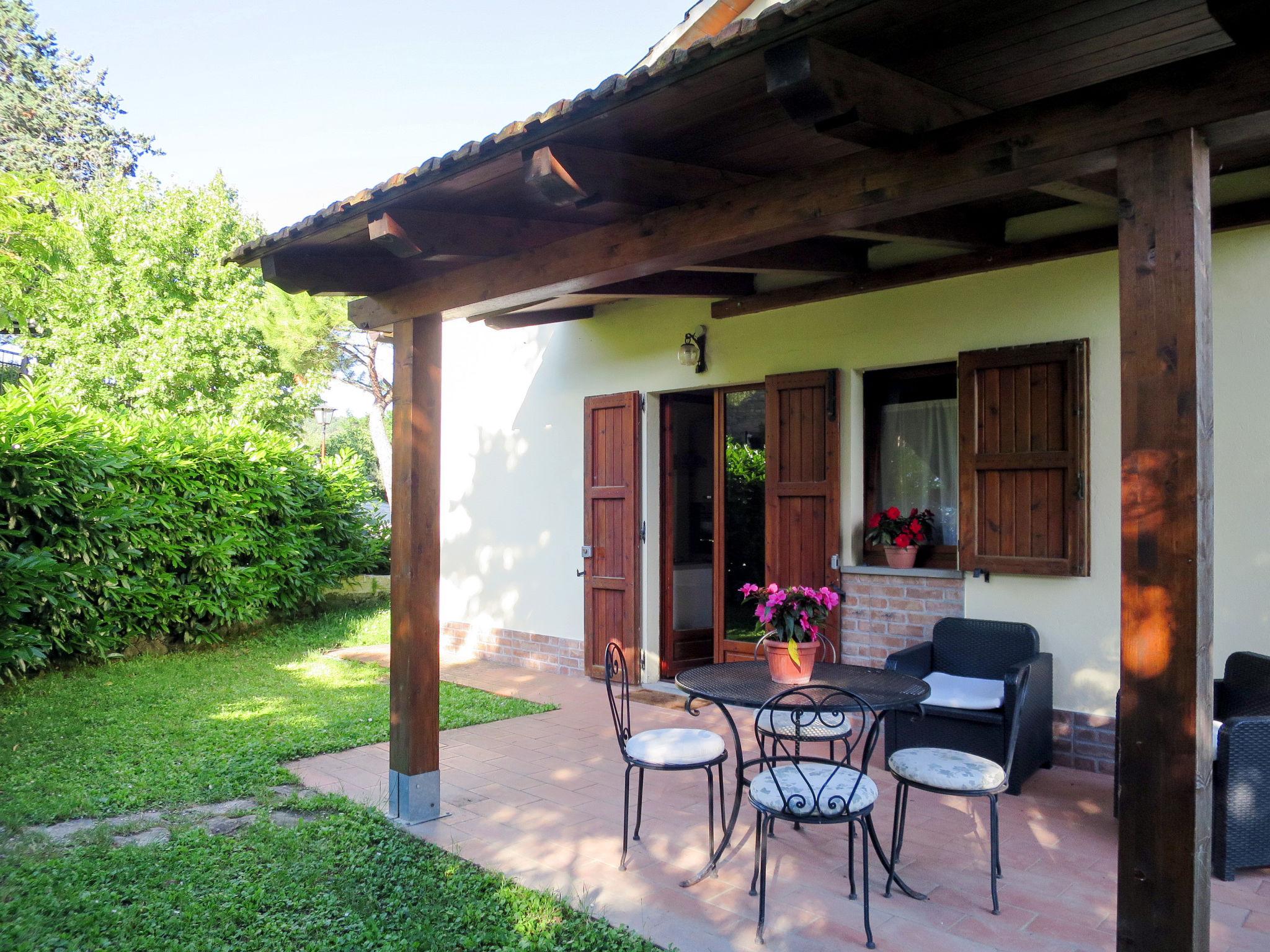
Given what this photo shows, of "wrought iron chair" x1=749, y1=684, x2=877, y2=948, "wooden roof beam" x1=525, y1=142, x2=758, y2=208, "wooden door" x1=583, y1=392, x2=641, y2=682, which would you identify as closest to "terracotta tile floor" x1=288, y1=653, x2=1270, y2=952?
"wrought iron chair" x1=749, y1=684, x2=877, y2=948

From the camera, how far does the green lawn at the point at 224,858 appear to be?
2.79 metres

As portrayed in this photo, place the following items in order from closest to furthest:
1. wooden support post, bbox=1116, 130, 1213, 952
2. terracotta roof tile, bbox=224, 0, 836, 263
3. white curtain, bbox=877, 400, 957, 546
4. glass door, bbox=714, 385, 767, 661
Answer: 1. wooden support post, bbox=1116, 130, 1213, 952
2. terracotta roof tile, bbox=224, 0, 836, 263
3. white curtain, bbox=877, 400, 957, 546
4. glass door, bbox=714, 385, 767, 661

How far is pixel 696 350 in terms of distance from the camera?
6219 millimetres

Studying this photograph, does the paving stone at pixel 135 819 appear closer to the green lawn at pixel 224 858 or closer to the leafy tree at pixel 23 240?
the green lawn at pixel 224 858

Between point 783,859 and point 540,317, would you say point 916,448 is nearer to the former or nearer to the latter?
point 783,859

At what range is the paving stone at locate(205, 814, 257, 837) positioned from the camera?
3.71 m


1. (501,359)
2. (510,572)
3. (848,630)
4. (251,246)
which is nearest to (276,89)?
(501,359)

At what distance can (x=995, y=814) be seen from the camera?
10.0 feet

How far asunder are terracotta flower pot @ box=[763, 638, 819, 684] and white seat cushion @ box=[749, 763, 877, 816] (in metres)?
0.49

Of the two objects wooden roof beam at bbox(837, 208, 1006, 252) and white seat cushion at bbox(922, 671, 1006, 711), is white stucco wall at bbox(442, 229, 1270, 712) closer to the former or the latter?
wooden roof beam at bbox(837, 208, 1006, 252)

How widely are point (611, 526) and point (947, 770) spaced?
4012mm

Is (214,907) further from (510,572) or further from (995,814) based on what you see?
(510,572)

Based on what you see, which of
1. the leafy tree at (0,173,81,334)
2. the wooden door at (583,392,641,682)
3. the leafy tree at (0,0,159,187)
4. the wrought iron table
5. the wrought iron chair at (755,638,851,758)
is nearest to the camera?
the wrought iron table

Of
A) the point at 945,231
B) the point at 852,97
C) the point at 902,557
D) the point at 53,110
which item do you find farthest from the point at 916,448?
the point at 53,110
